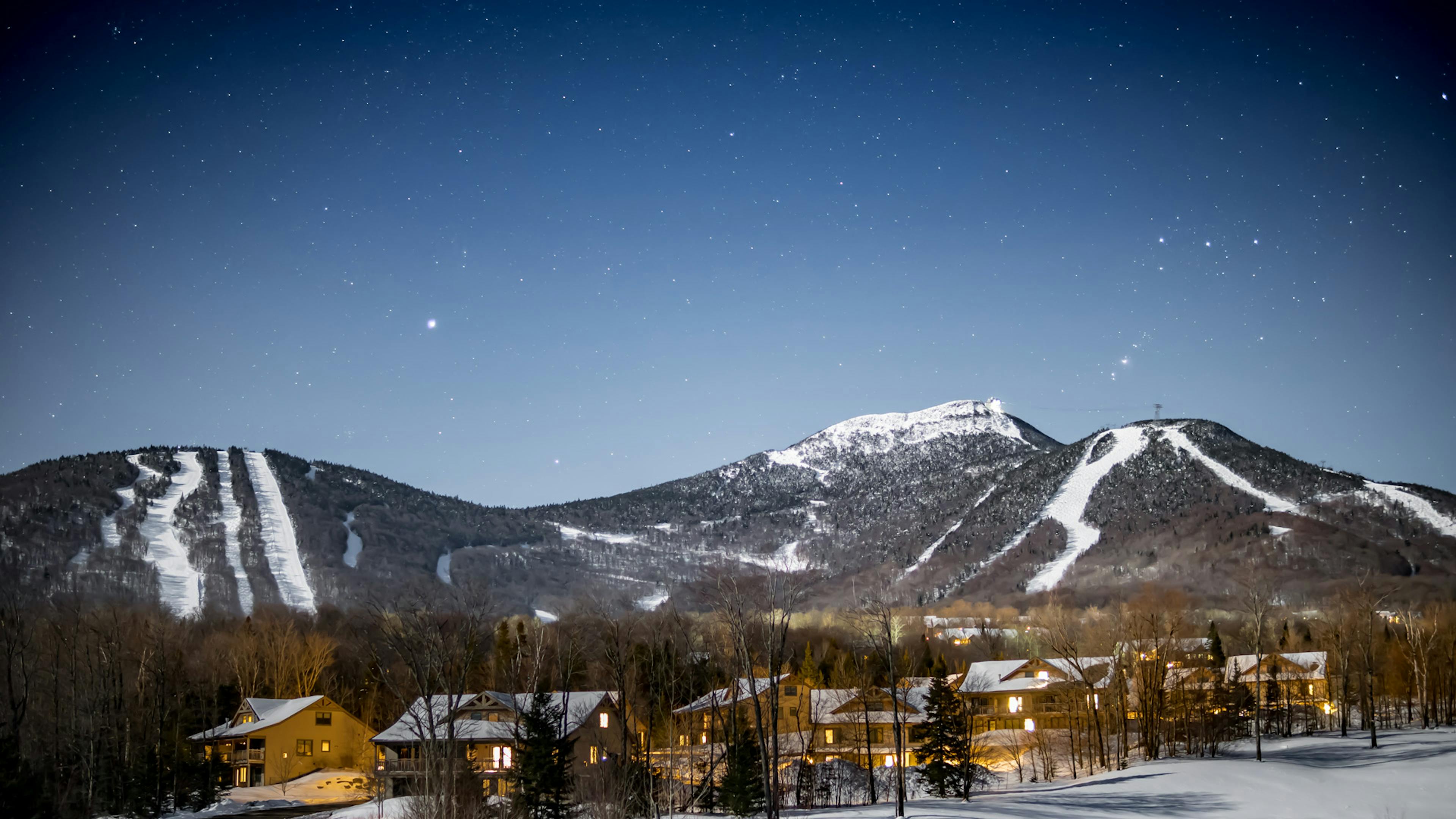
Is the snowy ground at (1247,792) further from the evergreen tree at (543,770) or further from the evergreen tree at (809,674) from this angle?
the evergreen tree at (809,674)

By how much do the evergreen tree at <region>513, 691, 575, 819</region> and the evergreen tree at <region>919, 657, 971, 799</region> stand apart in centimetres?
2027

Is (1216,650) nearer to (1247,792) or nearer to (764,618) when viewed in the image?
(1247,792)

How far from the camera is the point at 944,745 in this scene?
186 ft

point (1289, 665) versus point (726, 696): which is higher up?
point (726, 696)

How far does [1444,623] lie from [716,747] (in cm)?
7005

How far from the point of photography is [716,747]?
7081cm

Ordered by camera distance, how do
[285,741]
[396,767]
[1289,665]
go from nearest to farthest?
[396,767]
[285,741]
[1289,665]

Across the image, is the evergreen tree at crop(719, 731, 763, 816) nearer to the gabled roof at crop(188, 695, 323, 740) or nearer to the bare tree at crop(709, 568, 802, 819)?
the bare tree at crop(709, 568, 802, 819)

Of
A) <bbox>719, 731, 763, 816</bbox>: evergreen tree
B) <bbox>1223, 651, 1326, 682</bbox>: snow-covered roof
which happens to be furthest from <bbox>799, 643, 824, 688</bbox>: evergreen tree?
<bbox>1223, 651, 1326, 682</bbox>: snow-covered roof

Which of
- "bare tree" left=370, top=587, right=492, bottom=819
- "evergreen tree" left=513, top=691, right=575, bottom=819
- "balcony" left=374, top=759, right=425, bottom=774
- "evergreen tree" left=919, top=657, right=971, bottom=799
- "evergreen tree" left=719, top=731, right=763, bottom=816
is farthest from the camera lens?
"balcony" left=374, top=759, right=425, bottom=774

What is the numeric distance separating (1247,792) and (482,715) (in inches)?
1930

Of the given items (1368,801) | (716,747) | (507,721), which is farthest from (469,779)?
(1368,801)

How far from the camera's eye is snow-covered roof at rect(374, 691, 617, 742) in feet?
221

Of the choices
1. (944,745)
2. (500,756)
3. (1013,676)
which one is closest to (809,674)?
(944,745)
